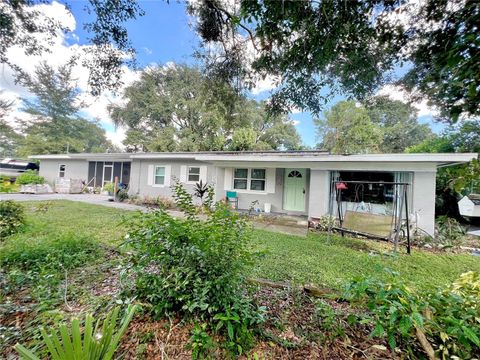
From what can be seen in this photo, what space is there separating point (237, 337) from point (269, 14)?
3920 mm

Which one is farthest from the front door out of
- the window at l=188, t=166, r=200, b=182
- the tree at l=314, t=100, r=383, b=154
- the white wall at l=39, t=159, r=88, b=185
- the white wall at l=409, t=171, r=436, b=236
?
the white wall at l=39, t=159, r=88, b=185

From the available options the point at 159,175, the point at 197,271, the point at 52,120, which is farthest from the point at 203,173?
the point at 52,120

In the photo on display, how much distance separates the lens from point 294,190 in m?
10.0

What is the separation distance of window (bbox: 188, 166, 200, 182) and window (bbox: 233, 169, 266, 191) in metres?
2.18

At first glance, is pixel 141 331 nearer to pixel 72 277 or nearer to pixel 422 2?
pixel 72 277

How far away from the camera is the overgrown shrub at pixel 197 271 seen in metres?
1.82

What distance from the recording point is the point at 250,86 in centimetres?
486

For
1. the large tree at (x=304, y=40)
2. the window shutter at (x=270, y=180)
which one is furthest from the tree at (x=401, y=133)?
the large tree at (x=304, y=40)

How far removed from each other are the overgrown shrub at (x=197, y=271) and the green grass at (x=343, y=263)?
3.67 ft

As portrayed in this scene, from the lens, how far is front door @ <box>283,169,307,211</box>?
9867 millimetres

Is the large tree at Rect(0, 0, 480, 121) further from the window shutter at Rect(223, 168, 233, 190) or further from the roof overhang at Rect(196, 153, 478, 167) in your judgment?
the window shutter at Rect(223, 168, 233, 190)

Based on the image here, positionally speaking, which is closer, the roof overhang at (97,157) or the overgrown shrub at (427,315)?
the overgrown shrub at (427,315)

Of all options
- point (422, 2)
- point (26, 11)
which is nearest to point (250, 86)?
point (422, 2)

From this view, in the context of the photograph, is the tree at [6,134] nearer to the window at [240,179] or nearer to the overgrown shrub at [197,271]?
the window at [240,179]
